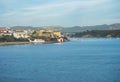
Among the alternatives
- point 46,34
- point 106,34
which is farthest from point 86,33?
point 46,34

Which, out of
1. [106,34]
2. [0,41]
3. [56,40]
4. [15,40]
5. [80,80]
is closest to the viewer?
[80,80]

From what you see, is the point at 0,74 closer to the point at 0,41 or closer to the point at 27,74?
→ the point at 27,74

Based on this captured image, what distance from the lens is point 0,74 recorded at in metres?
18.8

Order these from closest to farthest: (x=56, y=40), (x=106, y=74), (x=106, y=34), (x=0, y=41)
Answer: (x=106, y=74) < (x=0, y=41) < (x=56, y=40) < (x=106, y=34)

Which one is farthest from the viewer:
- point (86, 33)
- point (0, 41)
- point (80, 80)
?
point (86, 33)

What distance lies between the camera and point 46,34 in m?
85.8

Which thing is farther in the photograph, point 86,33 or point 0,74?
point 86,33

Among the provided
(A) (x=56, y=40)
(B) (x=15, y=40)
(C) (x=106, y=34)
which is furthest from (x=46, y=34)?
(C) (x=106, y=34)

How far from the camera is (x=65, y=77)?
688 inches

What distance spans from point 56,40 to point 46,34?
374cm

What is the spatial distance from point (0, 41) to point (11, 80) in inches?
1977

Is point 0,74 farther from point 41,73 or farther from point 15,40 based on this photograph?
point 15,40

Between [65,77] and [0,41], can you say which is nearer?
[65,77]

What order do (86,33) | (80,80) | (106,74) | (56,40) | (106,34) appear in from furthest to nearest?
(86,33)
(106,34)
(56,40)
(106,74)
(80,80)
